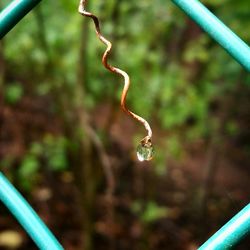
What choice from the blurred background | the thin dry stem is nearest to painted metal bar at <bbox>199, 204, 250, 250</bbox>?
the thin dry stem

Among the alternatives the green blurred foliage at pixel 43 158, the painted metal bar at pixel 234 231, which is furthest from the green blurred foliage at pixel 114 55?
the painted metal bar at pixel 234 231

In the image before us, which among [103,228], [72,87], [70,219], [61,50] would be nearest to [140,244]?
[103,228]

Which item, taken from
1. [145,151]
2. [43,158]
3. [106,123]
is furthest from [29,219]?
[43,158]

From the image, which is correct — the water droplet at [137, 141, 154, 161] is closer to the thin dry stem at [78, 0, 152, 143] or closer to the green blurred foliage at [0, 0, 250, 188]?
the thin dry stem at [78, 0, 152, 143]

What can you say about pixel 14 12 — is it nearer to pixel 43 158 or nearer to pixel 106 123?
pixel 106 123

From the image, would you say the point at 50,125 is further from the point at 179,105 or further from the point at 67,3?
the point at 67,3

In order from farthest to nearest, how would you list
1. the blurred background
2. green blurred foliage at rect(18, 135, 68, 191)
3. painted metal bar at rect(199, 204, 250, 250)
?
green blurred foliage at rect(18, 135, 68, 191), the blurred background, painted metal bar at rect(199, 204, 250, 250)
